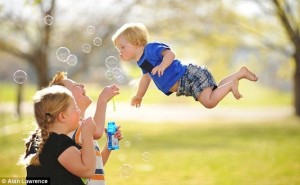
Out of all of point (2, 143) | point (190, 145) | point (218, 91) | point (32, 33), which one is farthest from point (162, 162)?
point (32, 33)

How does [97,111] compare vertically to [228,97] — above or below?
below

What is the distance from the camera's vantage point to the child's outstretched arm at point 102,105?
11.6ft

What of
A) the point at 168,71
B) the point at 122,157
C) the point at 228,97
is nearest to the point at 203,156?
the point at 122,157

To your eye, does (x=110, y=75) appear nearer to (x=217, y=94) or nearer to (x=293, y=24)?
(x=217, y=94)

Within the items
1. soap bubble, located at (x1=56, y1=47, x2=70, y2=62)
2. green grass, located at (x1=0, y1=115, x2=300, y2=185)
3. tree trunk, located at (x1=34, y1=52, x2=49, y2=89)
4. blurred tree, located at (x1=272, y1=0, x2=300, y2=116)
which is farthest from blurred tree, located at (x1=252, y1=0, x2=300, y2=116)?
soap bubble, located at (x1=56, y1=47, x2=70, y2=62)

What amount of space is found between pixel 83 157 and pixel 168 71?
142cm

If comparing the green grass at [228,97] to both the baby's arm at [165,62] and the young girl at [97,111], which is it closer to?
the baby's arm at [165,62]

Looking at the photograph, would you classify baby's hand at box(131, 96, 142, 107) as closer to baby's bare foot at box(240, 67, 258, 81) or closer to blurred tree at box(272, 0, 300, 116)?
baby's bare foot at box(240, 67, 258, 81)

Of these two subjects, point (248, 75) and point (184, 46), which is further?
point (184, 46)

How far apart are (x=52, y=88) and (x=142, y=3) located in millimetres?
15141

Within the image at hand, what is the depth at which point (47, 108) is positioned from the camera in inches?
126

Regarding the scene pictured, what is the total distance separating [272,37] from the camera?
2023cm

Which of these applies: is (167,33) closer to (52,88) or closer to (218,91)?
(218,91)

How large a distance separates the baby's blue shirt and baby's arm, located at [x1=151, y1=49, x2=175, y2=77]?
4 cm
